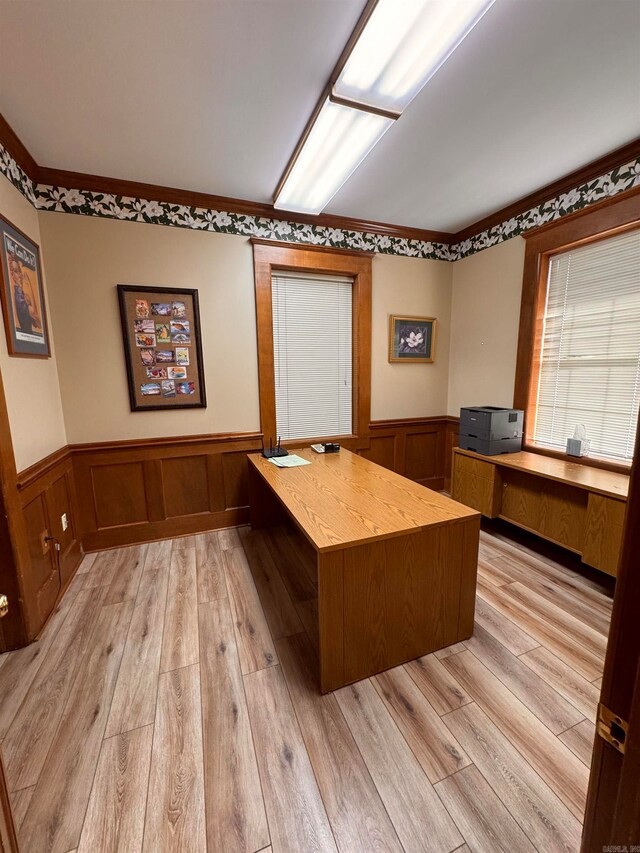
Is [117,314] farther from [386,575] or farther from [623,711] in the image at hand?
[623,711]

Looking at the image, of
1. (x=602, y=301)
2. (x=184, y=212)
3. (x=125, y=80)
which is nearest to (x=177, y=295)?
(x=184, y=212)

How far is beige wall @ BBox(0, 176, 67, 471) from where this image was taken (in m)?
1.81

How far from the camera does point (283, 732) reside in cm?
133

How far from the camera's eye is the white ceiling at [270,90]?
1.31 m

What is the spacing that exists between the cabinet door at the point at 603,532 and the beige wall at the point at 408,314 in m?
1.85

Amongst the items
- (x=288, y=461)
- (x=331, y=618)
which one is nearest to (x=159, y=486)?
(x=288, y=461)

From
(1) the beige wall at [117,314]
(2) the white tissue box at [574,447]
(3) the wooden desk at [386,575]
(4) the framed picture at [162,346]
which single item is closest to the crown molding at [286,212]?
(1) the beige wall at [117,314]

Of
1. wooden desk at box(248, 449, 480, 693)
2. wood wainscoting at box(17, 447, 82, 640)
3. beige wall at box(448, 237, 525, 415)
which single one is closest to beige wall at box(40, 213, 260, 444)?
wood wainscoting at box(17, 447, 82, 640)

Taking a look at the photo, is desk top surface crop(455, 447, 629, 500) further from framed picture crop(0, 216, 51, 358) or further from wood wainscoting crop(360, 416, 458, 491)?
framed picture crop(0, 216, 51, 358)

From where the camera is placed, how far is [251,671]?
5.24 feet

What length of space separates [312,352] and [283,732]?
2694mm

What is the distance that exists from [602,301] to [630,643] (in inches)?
109

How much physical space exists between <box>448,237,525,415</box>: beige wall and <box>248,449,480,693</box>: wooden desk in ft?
6.07

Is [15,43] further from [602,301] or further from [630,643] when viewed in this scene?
[602,301]
